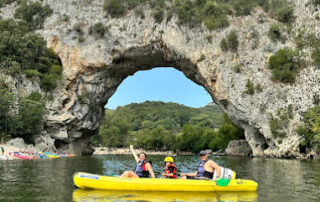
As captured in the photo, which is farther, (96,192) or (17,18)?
(17,18)

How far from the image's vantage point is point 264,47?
130 ft

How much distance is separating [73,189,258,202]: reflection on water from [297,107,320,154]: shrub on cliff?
74.8ft

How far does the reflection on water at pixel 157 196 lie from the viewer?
10219 mm

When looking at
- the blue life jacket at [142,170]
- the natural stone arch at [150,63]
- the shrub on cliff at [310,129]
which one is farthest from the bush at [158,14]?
the blue life jacket at [142,170]

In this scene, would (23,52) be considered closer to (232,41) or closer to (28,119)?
(28,119)

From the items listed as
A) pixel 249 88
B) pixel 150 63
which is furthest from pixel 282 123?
pixel 150 63

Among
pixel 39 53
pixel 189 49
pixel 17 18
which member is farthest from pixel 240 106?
pixel 17 18

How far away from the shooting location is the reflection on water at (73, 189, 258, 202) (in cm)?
1022

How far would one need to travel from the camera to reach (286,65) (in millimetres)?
36656

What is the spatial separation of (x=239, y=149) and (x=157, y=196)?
147 feet

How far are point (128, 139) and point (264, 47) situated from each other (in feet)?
239

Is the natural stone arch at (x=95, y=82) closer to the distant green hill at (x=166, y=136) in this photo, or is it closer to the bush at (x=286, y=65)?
the bush at (x=286, y=65)

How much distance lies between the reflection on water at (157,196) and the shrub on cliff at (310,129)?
74.8ft

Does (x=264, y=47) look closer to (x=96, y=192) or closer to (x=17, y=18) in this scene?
(x=96, y=192)
